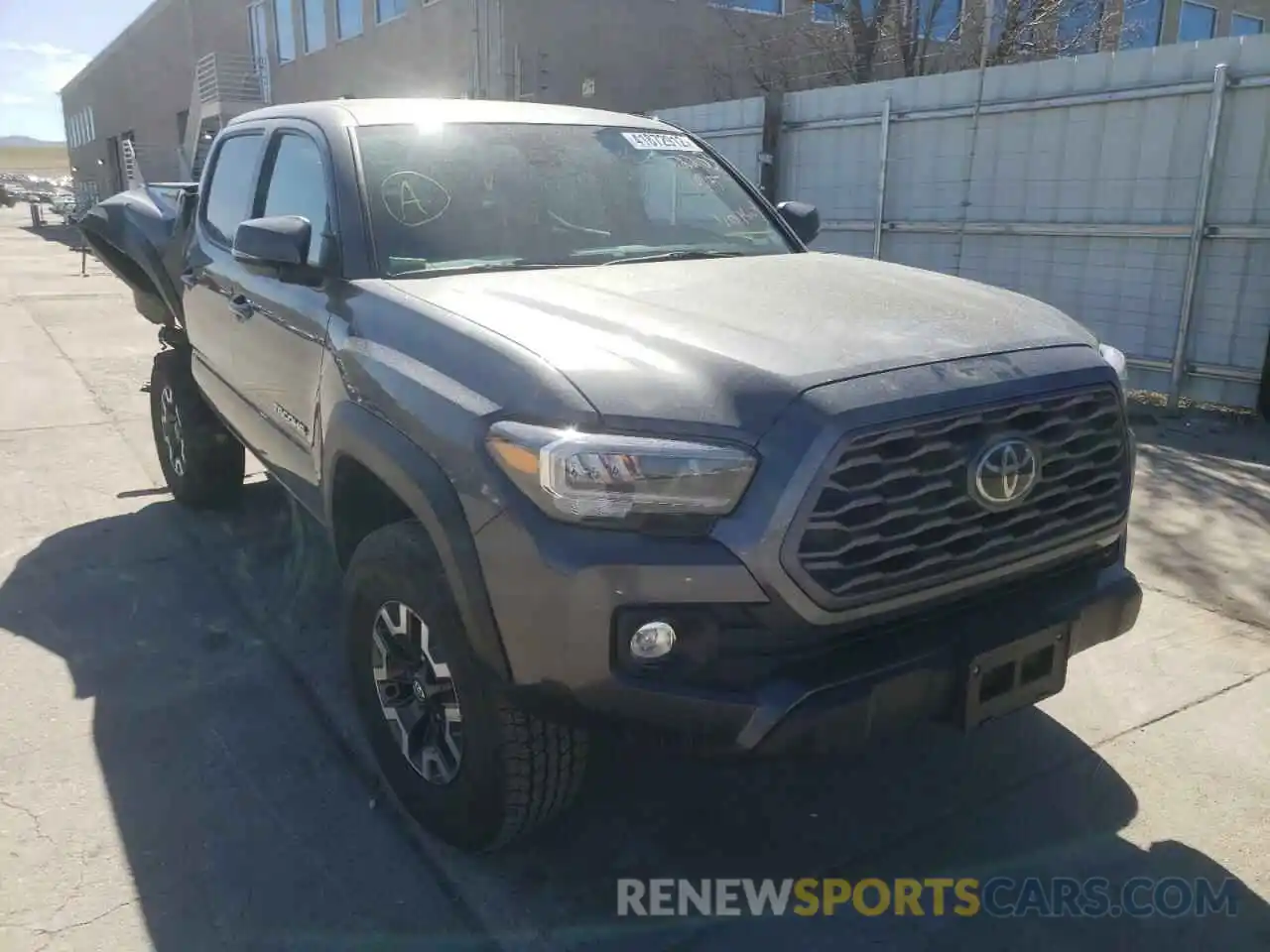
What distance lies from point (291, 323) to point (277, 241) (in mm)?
419

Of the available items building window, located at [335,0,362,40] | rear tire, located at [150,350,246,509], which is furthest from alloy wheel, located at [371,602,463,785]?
building window, located at [335,0,362,40]

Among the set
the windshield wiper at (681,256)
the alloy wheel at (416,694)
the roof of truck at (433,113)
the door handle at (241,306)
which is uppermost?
the roof of truck at (433,113)

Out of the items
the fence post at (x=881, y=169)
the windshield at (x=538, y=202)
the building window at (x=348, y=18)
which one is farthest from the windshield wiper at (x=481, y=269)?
the building window at (x=348, y=18)

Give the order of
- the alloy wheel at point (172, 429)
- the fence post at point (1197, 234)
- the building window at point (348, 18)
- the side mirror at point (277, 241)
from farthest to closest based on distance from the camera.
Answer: the building window at point (348, 18) → the fence post at point (1197, 234) → the alloy wheel at point (172, 429) → the side mirror at point (277, 241)

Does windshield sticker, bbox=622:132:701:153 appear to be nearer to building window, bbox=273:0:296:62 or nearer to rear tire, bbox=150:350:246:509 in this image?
rear tire, bbox=150:350:246:509

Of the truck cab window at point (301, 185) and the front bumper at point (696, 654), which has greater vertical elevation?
the truck cab window at point (301, 185)

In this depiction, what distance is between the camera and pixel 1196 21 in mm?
23109

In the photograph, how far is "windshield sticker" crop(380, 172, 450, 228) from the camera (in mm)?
3176

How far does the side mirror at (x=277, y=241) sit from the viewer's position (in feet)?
9.86

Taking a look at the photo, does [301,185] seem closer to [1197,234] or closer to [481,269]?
[481,269]

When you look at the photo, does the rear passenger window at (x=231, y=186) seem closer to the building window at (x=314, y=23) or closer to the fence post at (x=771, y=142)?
the fence post at (x=771, y=142)

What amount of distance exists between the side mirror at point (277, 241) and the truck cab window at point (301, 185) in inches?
3.2

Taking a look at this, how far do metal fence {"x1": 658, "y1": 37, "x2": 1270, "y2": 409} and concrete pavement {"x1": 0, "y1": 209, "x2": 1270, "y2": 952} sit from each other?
10.9ft

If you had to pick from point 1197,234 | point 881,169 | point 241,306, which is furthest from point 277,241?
point 881,169
